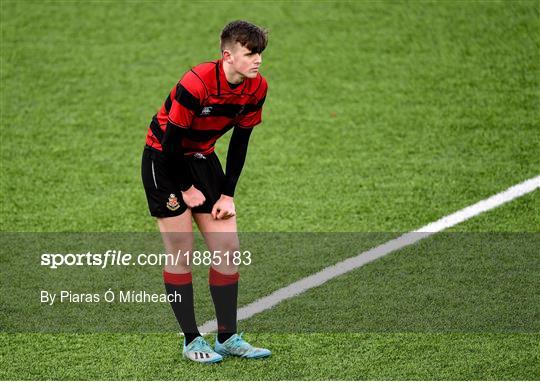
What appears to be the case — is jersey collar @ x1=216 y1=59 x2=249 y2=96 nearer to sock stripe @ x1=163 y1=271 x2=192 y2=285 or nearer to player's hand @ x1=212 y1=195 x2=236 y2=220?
player's hand @ x1=212 y1=195 x2=236 y2=220

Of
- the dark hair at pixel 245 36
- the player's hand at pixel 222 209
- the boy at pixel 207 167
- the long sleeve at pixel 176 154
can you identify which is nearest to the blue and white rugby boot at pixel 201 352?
the boy at pixel 207 167

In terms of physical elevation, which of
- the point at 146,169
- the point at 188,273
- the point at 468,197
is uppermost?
the point at 146,169

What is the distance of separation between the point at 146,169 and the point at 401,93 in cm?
458

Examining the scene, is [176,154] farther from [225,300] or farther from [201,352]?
[201,352]

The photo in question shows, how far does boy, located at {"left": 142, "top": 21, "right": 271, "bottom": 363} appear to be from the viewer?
479cm

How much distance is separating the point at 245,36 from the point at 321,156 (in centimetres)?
361

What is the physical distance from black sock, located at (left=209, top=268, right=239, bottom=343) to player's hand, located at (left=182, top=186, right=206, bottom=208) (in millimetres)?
426

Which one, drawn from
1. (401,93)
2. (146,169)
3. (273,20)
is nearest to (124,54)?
(273,20)

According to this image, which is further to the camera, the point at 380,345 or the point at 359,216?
the point at 359,216

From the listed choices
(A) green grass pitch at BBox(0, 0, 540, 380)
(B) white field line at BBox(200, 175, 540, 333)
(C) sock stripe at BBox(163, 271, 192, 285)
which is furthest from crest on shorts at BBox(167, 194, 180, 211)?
(B) white field line at BBox(200, 175, 540, 333)

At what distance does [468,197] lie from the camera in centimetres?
752

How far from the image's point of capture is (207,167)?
5.16 m

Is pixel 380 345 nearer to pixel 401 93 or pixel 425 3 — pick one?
pixel 401 93

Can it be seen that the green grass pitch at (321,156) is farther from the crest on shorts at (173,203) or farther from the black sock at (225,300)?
the crest on shorts at (173,203)
